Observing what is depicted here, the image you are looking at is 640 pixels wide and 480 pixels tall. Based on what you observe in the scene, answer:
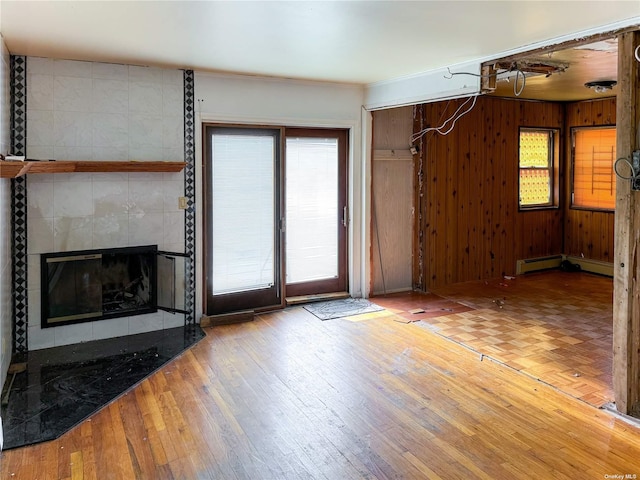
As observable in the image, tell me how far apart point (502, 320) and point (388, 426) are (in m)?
2.55

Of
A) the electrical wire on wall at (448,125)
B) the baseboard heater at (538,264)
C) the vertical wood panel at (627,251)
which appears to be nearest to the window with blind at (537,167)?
the baseboard heater at (538,264)

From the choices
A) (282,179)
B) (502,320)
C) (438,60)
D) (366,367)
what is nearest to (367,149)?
(282,179)

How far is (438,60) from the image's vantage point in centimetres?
420

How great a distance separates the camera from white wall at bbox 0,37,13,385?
3506 millimetres

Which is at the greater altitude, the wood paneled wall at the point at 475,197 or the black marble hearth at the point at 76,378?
the wood paneled wall at the point at 475,197

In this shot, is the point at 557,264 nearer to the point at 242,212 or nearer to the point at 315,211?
the point at 315,211

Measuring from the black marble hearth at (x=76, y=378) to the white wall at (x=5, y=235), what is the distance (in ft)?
0.77

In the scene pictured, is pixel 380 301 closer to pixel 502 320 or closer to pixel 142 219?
pixel 502 320

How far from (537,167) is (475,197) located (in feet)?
4.77

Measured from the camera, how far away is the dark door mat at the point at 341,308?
5234 mm

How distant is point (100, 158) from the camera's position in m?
4.34

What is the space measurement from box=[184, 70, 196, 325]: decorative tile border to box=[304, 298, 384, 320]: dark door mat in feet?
4.20

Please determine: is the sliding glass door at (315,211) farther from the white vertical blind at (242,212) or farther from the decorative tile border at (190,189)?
the decorative tile border at (190,189)

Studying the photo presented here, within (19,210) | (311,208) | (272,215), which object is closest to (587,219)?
(311,208)
